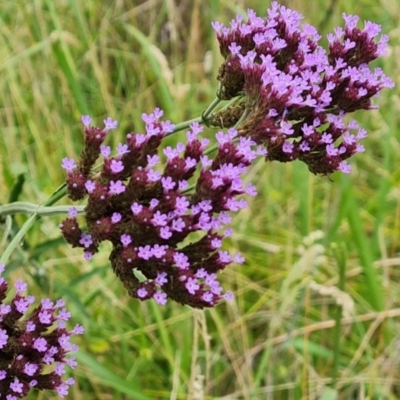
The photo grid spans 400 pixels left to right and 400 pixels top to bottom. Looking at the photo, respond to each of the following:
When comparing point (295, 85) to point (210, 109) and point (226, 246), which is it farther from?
point (226, 246)

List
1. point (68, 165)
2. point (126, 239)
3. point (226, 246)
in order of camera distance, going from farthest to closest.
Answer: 1. point (226, 246)
2. point (68, 165)
3. point (126, 239)

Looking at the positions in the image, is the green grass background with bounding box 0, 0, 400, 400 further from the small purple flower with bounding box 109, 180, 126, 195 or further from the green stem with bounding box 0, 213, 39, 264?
the small purple flower with bounding box 109, 180, 126, 195

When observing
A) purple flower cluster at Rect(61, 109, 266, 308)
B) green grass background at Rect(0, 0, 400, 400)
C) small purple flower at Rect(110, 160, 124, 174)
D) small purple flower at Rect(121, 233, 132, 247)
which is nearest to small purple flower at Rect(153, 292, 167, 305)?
purple flower cluster at Rect(61, 109, 266, 308)

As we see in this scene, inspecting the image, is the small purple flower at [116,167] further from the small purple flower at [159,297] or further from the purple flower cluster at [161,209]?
the small purple flower at [159,297]

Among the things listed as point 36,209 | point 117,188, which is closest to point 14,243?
point 36,209

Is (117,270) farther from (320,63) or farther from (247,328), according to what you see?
(247,328)

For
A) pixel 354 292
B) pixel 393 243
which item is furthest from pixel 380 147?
pixel 354 292

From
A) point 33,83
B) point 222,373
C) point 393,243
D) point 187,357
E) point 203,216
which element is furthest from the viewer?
point 33,83
